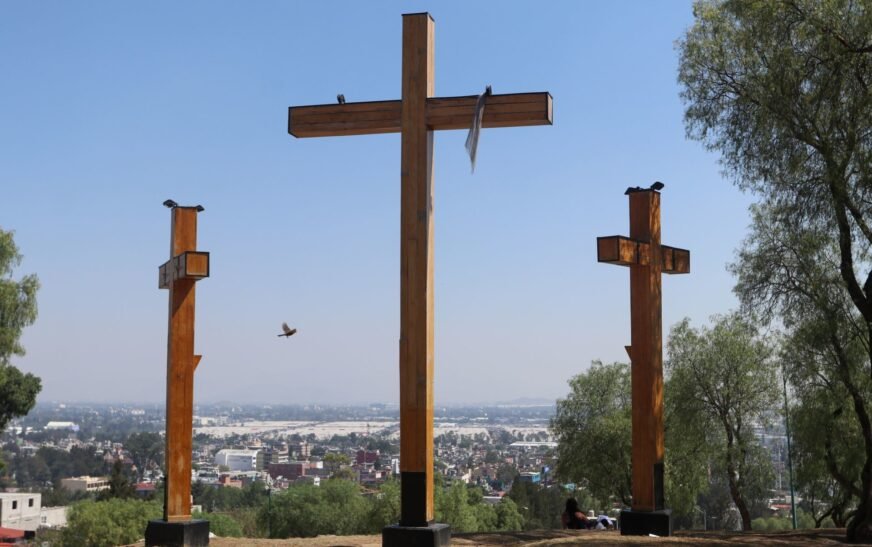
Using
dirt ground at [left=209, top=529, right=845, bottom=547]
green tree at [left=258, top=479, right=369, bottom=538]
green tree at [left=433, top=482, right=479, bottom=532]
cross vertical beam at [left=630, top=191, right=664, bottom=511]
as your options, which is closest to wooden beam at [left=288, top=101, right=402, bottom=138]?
cross vertical beam at [left=630, top=191, right=664, bottom=511]

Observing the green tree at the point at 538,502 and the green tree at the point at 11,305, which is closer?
the green tree at the point at 11,305

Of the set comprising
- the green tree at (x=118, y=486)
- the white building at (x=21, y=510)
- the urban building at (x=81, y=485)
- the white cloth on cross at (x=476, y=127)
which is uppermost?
the white cloth on cross at (x=476, y=127)

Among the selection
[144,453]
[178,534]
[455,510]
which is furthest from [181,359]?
[144,453]

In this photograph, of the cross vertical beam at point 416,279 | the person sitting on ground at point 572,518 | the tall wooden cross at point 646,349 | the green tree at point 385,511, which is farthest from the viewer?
the green tree at point 385,511

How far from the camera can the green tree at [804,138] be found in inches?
492

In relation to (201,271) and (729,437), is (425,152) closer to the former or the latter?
(201,271)

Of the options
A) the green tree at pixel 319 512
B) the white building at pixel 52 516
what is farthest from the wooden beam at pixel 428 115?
the white building at pixel 52 516

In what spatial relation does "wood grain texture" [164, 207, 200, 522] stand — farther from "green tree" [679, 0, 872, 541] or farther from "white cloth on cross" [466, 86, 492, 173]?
"green tree" [679, 0, 872, 541]

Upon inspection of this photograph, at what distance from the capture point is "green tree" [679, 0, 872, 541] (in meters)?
12.5

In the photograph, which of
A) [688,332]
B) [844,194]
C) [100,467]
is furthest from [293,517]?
[100,467]

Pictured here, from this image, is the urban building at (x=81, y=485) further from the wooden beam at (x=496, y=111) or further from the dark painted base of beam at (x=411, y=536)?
the wooden beam at (x=496, y=111)

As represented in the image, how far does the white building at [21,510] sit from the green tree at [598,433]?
68.8 m

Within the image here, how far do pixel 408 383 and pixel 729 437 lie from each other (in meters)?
15.5

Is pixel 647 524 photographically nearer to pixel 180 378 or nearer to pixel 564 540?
pixel 564 540
